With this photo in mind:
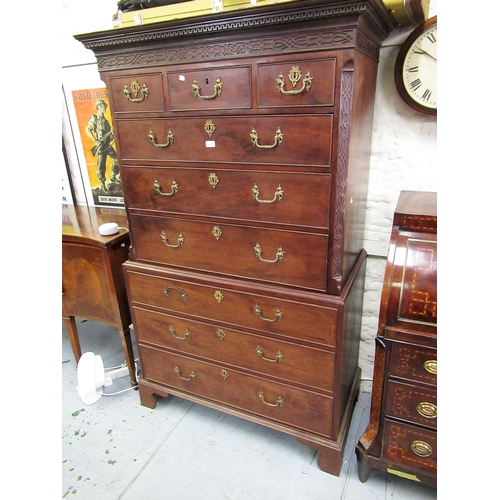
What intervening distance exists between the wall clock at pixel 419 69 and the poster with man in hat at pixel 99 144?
61.1 inches

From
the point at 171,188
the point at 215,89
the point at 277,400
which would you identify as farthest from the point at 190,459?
the point at 215,89

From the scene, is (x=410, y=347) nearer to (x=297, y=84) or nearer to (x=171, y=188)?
(x=297, y=84)

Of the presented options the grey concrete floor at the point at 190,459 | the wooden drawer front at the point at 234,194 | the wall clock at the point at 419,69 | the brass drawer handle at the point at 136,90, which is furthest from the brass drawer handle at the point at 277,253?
the grey concrete floor at the point at 190,459

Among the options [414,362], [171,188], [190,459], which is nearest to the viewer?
[414,362]

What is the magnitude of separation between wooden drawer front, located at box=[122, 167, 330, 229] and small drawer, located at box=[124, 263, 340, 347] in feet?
0.97

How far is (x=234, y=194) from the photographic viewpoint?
4.16 ft

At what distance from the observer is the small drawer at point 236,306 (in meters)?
1.28

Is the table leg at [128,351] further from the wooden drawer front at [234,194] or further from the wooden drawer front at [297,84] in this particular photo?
the wooden drawer front at [297,84]

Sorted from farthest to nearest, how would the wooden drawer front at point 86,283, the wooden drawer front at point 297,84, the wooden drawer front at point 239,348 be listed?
the wooden drawer front at point 86,283
the wooden drawer front at point 239,348
the wooden drawer front at point 297,84

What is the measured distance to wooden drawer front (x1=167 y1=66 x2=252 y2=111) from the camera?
44.4 inches

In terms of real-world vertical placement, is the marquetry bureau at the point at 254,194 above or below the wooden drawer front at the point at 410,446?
above

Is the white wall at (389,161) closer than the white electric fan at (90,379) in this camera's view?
Yes

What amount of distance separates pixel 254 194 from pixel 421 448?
1.08 meters
